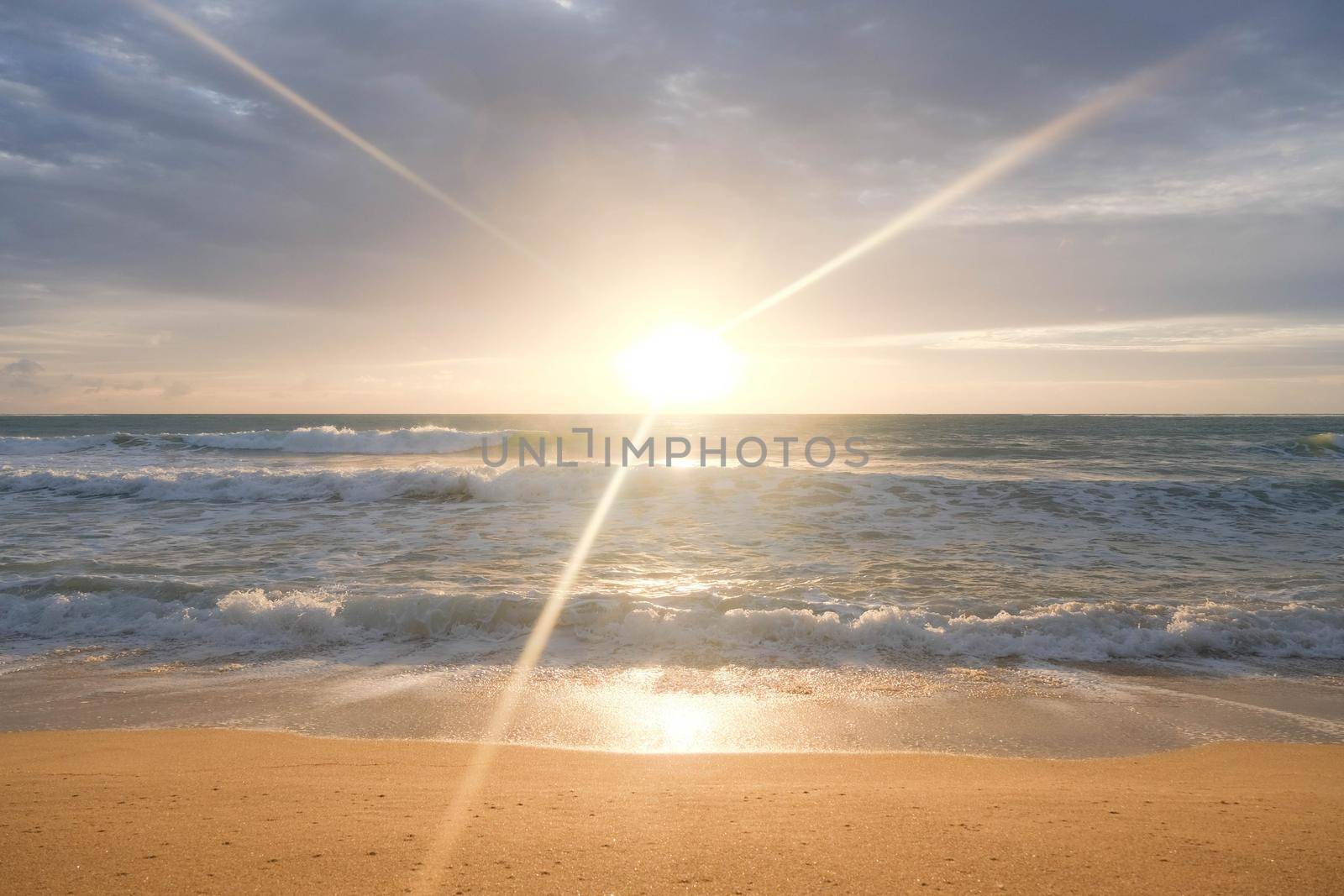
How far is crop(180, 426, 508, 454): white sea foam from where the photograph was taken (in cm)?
4156

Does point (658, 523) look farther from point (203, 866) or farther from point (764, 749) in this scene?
point (203, 866)

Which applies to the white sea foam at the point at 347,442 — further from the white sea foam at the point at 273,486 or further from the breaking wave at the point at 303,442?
the white sea foam at the point at 273,486

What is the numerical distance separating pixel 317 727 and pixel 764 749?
343 centimetres

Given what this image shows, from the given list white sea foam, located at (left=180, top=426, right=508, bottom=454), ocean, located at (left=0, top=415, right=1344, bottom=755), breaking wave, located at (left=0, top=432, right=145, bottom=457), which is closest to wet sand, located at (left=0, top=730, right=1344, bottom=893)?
ocean, located at (left=0, top=415, right=1344, bottom=755)

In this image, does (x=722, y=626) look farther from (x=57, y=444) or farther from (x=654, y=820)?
(x=57, y=444)

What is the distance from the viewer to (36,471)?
22.6 meters

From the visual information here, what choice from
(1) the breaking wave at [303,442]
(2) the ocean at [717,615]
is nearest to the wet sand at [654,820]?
(2) the ocean at [717,615]

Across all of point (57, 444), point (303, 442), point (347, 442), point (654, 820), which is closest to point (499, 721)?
point (654, 820)

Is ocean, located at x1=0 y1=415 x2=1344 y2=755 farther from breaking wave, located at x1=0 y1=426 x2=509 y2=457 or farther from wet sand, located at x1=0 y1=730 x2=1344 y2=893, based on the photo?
breaking wave, located at x1=0 y1=426 x2=509 y2=457

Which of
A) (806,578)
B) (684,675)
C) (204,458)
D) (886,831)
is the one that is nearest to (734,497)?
(806,578)

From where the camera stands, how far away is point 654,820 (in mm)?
3844

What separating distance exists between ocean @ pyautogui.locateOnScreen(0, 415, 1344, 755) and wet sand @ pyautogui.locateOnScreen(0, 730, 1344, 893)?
0.53 m

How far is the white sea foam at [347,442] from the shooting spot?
41.6m

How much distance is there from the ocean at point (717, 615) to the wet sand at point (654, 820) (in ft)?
1.73
